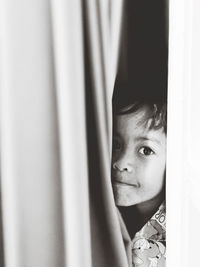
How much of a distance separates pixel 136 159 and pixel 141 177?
0.06m

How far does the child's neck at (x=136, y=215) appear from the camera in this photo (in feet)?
3.53

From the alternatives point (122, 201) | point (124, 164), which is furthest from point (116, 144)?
point (122, 201)

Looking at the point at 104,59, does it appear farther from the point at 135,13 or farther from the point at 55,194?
the point at 55,194

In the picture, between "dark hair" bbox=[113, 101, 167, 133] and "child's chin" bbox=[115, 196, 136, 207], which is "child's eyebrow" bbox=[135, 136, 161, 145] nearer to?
"dark hair" bbox=[113, 101, 167, 133]

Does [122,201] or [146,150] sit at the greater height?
[146,150]

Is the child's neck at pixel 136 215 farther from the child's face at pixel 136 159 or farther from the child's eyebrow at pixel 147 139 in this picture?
the child's eyebrow at pixel 147 139

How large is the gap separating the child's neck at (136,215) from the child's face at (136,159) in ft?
0.05

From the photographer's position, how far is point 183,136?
3.41 ft

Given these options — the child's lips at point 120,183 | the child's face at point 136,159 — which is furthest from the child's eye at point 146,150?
the child's lips at point 120,183

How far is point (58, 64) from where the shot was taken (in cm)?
100

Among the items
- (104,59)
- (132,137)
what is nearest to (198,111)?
(132,137)

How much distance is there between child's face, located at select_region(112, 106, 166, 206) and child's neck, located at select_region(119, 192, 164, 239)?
0.02 meters

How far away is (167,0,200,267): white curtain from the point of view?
100 centimetres

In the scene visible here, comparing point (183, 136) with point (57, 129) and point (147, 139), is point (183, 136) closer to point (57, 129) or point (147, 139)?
point (147, 139)
